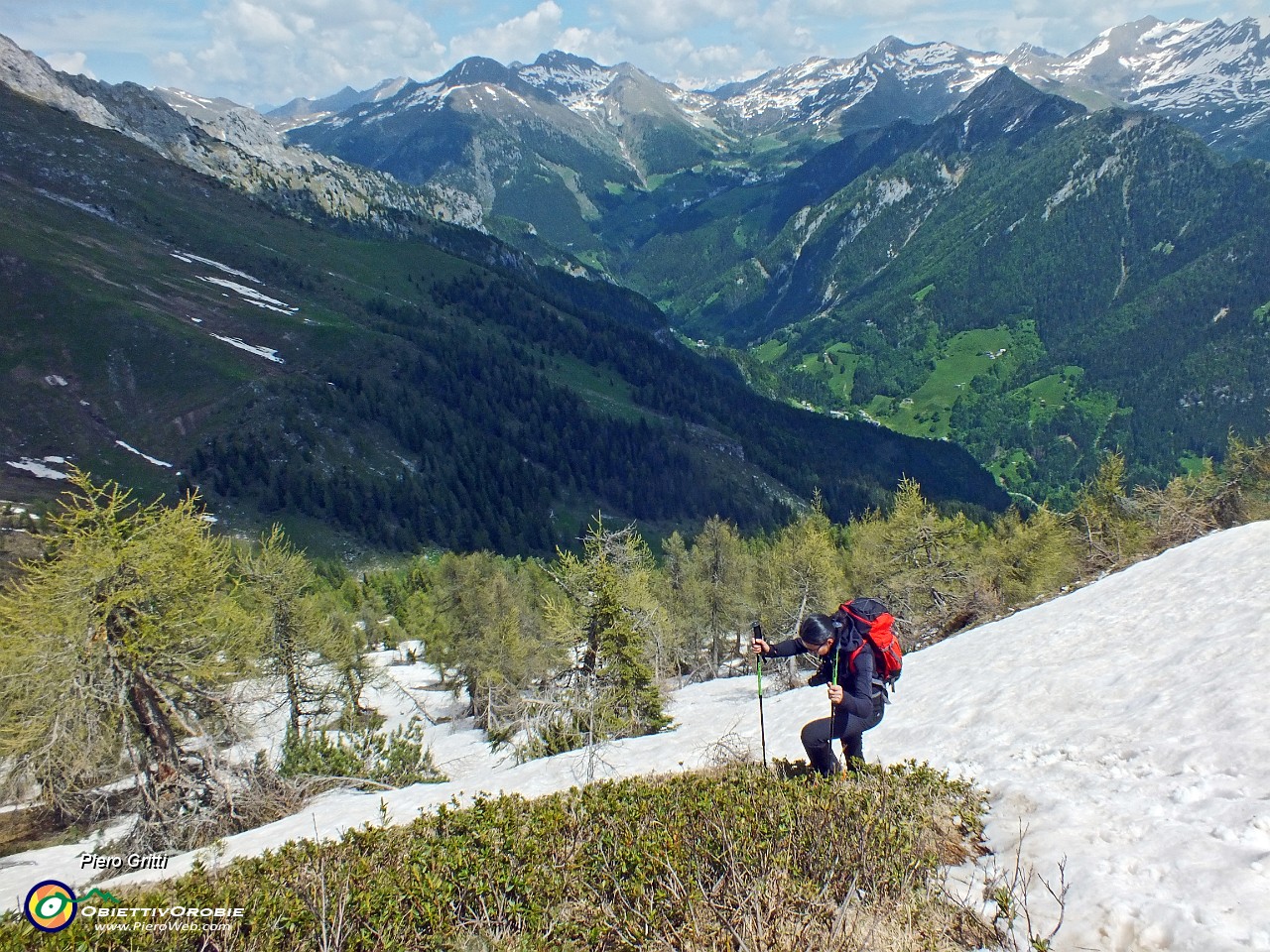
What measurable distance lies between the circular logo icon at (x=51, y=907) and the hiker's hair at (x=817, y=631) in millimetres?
Result: 9006

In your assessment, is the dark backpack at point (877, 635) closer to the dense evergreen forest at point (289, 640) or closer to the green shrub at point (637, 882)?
the green shrub at point (637, 882)

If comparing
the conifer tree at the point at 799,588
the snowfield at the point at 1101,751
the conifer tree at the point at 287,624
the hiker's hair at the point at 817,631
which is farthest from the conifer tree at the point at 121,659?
the conifer tree at the point at 799,588

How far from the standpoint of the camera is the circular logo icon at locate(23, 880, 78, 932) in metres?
6.98

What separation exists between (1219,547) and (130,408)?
16321 centimetres

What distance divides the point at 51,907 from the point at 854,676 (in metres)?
9.71

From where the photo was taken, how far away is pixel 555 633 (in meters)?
31.2

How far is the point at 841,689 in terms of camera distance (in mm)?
9406

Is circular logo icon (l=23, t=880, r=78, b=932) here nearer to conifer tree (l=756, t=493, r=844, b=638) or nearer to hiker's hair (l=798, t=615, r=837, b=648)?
hiker's hair (l=798, t=615, r=837, b=648)

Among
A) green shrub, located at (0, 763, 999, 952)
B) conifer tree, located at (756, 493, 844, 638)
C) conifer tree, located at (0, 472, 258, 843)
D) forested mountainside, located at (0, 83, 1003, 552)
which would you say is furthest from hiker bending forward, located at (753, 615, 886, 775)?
forested mountainside, located at (0, 83, 1003, 552)

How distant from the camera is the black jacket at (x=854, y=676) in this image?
9.27 m

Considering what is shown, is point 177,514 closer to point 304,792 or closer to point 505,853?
point 304,792

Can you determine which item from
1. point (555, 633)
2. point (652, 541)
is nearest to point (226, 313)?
point (652, 541)

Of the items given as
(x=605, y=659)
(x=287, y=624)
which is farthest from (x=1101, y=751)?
(x=287, y=624)

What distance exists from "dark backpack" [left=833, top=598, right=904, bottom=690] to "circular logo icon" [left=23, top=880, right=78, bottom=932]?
9555mm
